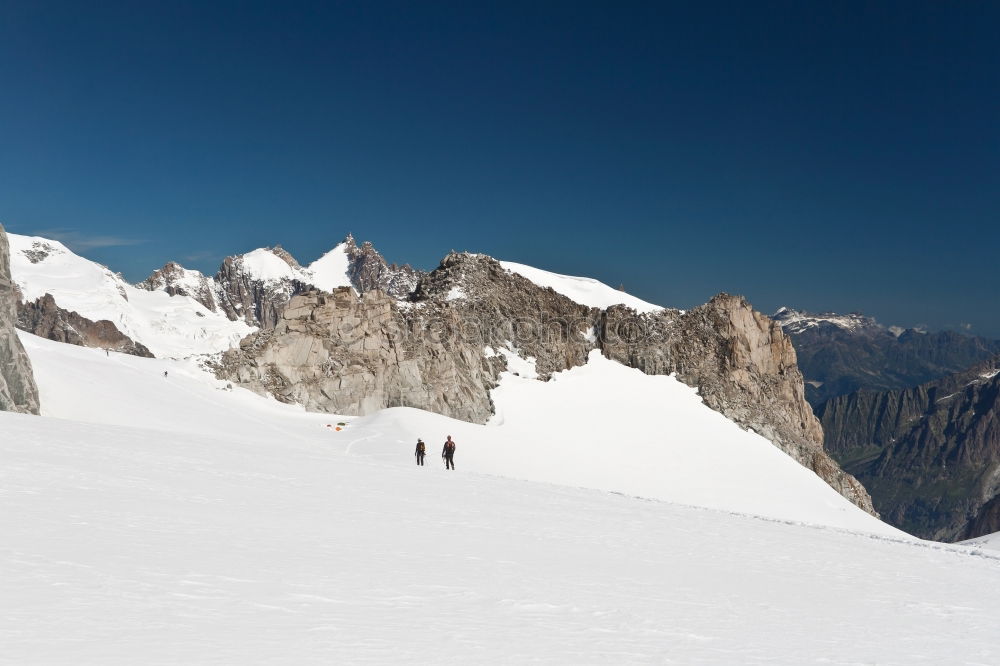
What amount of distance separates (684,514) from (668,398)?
40.5 m

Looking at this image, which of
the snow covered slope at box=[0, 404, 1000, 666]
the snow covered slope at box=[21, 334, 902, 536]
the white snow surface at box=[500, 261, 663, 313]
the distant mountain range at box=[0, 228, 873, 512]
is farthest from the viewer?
the white snow surface at box=[500, 261, 663, 313]

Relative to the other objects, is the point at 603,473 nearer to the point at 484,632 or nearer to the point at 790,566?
the point at 790,566

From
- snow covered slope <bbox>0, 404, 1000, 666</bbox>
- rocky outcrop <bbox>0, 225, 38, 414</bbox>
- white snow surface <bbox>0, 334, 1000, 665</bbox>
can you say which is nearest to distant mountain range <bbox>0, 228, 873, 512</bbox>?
rocky outcrop <bbox>0, 225, 38, 414</bbox>

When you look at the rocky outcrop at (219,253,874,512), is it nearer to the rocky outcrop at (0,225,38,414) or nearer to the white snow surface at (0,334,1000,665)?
the rocky outcrop at (0,225,38,414)

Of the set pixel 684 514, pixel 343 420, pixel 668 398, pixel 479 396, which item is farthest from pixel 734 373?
pixel 684 514

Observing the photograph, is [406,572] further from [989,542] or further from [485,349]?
[485,349]

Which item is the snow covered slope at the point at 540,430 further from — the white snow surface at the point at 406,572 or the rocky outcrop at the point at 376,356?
the white snow surface at the point at 406,572

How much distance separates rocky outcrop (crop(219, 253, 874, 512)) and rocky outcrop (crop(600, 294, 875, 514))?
0.12 meters

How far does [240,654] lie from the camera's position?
5.72 metres

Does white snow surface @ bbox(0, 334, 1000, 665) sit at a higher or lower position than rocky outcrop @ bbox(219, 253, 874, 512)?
lower

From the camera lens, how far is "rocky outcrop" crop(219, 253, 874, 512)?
163 feet

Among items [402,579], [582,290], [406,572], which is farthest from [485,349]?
[402,579]

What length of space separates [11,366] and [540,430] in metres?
30.3

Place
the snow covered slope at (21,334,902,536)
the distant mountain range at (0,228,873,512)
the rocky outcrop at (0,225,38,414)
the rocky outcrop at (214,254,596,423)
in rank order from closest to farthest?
the rocky outcrop at (0,225,38,414) → the snow covered slope at (21,334,902,536) → the rocky outcrop at (214,254,596,423) → the distant mountain range at (0,228,873,512)
